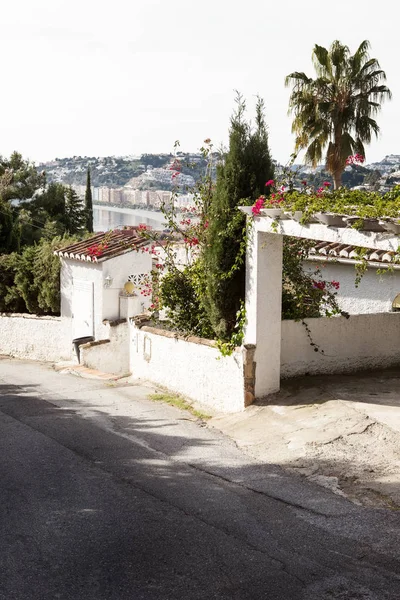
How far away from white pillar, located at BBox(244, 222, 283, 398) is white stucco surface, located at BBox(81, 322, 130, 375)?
7.31 metres

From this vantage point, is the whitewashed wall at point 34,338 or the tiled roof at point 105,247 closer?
the tiled roof at point 105,247

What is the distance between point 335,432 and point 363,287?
8006mm

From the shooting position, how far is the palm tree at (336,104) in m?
26.7

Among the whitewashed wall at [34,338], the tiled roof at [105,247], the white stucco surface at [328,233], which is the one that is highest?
the white stucco surface at [328,233]

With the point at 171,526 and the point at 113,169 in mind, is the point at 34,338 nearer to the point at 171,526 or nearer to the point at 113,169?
the point at 171,526

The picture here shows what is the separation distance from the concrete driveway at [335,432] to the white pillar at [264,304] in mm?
428

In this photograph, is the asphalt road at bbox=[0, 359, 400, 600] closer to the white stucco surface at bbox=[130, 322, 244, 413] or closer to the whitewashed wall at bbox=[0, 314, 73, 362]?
the white stucco surface at bbox=[130, 322, 244, 413]

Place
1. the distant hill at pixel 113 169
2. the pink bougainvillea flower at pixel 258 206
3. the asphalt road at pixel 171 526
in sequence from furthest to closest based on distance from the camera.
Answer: the distant hill at pixel 113 169 → the pink bougainvillea flower at pixel 258 206 → the asphalt road at pixel 171 526

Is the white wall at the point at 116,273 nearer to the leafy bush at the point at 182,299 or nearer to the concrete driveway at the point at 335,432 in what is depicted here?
the leafy bush at the point at 182,299

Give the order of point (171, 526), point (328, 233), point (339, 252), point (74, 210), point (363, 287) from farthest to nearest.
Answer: point (74, 210) < point (363, 287) < point (339, 252) < point (328, 233) < point (171, 526)

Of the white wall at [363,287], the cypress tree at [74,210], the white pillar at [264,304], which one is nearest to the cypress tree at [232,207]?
the white pillar at [264,304]

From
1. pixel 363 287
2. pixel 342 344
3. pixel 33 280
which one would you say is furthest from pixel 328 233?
pixel 33 280

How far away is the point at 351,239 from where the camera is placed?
9.85 m

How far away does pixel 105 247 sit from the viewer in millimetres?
19453
